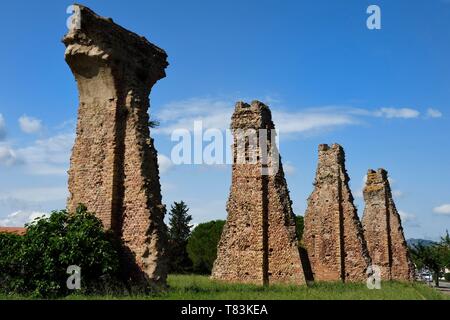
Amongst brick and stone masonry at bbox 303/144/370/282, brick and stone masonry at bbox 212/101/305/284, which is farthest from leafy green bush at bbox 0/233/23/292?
brick and stone masonry at bbox 303/144/370/282

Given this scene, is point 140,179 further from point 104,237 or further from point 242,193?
point 242,193

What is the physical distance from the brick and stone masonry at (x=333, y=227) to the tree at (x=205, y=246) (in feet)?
68.6

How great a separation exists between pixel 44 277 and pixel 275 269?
23.9 feet

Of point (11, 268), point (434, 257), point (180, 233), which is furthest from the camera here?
point (180, 233)

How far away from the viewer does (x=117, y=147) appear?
1263 cm

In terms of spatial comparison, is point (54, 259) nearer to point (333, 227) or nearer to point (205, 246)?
point (333, 227)

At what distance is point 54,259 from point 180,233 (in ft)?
124

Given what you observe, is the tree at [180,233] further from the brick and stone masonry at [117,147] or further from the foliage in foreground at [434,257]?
the brick and stone masonry at [117,147]

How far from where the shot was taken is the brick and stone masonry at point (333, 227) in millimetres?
20750

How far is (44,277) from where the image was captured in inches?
441

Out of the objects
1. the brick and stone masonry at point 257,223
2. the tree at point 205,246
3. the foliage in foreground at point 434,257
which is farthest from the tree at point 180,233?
the brick and stone masonry at point 257,223

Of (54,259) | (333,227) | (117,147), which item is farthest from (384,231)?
(54,259)
